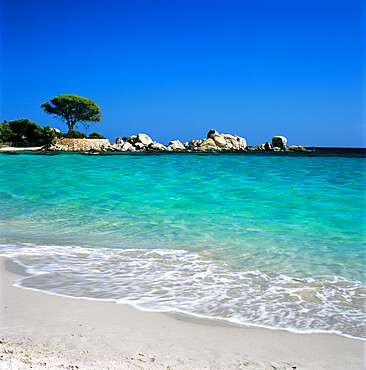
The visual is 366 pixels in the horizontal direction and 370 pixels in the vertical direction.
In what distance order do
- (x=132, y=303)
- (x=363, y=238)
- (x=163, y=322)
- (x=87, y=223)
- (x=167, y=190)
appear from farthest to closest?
(x=167, y=190) < (x=87, y=223) < (x=363, y=238) < (x=132, y=303) < (x=163, y=322)

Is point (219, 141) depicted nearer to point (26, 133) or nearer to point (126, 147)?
point (126, 147)

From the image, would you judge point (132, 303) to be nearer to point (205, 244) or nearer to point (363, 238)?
point (205, 244)

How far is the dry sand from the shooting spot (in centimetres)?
215

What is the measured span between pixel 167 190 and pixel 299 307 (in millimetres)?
8994

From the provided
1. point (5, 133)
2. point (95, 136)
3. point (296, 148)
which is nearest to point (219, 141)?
point (296, 148)

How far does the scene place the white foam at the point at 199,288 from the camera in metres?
3.01

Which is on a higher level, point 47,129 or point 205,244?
point 47,129

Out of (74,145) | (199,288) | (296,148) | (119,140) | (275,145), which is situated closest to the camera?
(199,288)

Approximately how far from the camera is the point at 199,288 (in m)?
3.61

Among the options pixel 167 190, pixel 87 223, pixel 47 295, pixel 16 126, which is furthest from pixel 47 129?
pixel 47 295

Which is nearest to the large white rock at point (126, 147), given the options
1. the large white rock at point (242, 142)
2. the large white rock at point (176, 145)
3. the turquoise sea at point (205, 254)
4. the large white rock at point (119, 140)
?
the large white rock at point (119, 140)

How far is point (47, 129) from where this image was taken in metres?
61.0

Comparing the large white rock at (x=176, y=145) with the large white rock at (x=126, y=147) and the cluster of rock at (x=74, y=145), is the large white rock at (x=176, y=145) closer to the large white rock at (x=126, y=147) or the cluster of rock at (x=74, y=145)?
the large white rock at (x=126, y=147)

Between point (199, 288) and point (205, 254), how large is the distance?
1.34 metres
